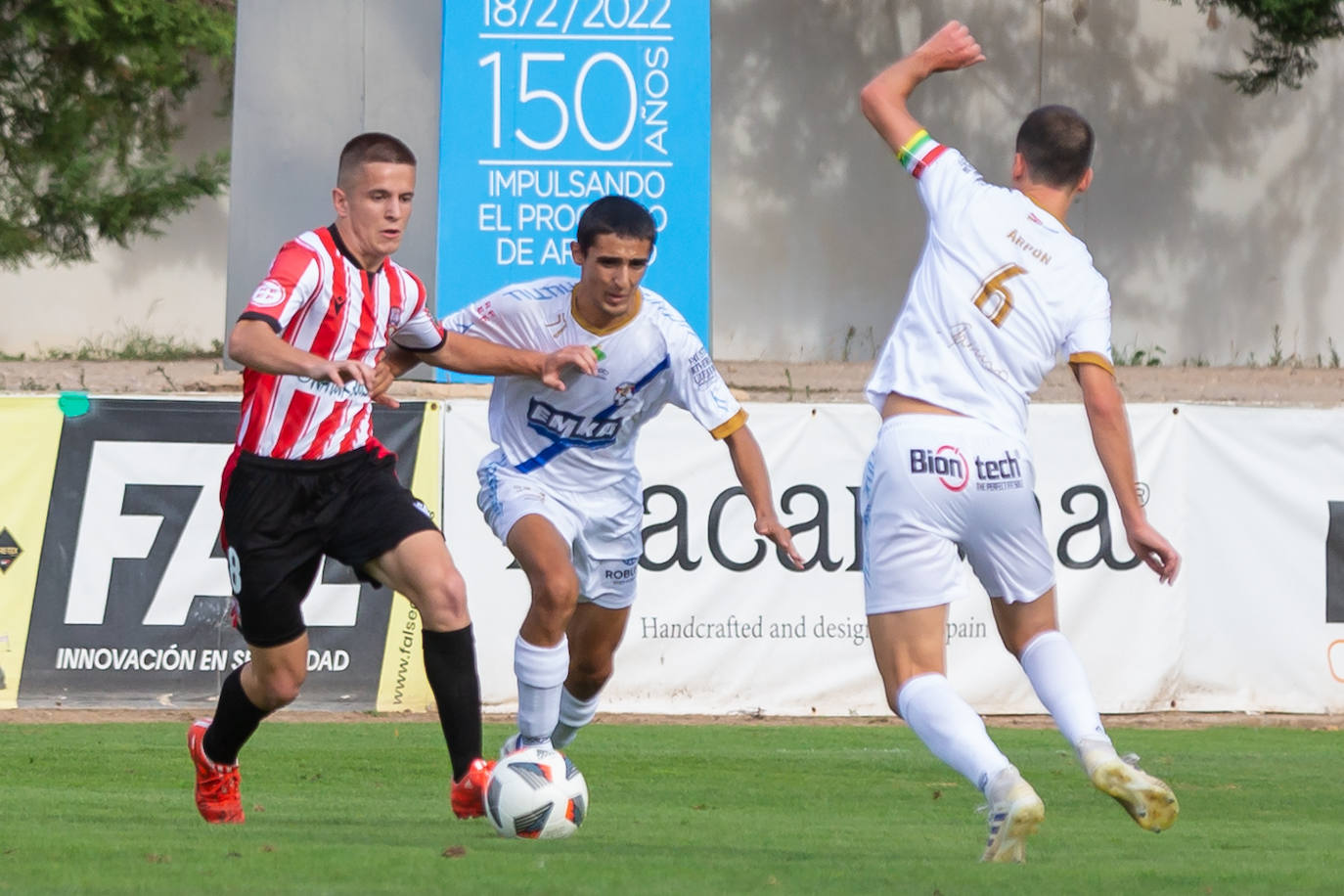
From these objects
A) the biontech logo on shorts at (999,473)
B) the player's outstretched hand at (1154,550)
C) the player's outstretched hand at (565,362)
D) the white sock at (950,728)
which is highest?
the player's outstretched hand at (565,362)

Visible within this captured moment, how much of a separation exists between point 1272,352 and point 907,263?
3989mm

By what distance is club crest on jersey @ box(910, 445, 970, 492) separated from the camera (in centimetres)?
531

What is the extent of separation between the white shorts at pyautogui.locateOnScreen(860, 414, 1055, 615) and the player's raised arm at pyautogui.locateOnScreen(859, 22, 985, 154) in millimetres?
829

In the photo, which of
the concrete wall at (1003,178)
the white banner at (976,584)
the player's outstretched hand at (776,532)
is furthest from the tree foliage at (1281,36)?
the player's outstretched hand at (776,532)

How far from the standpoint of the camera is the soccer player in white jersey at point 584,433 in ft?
22.9

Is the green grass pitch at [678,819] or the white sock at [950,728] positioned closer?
the green grass pitch at [678,819]

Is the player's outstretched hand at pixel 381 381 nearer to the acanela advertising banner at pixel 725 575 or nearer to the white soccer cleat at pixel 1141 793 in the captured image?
the white soccer cleat at pixel 1141 793

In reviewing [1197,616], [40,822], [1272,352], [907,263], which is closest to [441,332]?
[40,822]

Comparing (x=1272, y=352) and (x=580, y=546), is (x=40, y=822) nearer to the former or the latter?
(x=580, y=546)

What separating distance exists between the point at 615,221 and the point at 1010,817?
2.85m

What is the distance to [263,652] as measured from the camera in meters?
6.45

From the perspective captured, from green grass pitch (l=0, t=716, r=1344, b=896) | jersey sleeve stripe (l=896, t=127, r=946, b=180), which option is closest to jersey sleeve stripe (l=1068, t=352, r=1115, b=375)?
jersey sleeve stripe (l=896, t=127, r=946, b=180)

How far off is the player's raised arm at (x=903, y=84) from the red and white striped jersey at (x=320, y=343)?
1891 mm

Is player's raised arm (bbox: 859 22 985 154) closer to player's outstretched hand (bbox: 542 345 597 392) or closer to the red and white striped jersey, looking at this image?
player's outstretched hand (bbox: 542 345 597 392)
